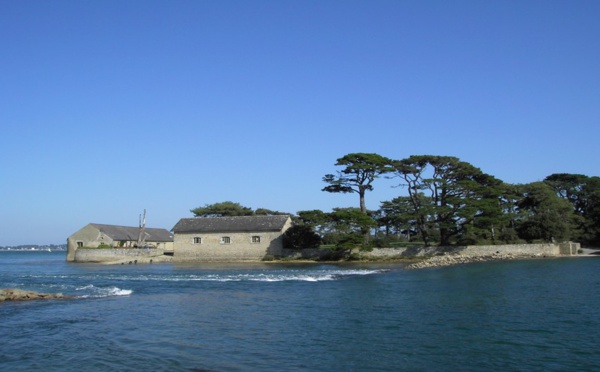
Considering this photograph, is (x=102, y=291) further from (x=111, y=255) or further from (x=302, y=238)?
(x=111, y=255)

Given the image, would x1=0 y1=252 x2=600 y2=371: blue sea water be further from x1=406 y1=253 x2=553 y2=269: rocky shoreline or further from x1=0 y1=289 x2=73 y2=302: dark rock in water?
x1=406 y1=253 x2=553 y2=269: rocky shoreline

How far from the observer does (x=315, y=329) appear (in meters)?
11.6

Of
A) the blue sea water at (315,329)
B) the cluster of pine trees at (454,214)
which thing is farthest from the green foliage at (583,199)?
the blue sea water at (315,329)

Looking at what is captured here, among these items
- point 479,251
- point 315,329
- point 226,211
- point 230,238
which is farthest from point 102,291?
point 226,211

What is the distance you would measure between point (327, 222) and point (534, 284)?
22.8m

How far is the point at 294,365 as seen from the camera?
8570 millimetres

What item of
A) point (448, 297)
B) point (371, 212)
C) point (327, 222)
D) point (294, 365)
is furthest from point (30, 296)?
point (371, 212)

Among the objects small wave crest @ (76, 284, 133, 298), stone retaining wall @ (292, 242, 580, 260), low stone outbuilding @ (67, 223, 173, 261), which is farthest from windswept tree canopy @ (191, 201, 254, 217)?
small wave crest @ (76, 284, 133, 298)

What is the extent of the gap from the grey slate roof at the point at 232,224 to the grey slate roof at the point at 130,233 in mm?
7299

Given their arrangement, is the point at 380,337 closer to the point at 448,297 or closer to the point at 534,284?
the point at 448,297

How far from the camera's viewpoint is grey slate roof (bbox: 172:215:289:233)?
1729 inches

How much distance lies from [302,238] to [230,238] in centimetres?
655

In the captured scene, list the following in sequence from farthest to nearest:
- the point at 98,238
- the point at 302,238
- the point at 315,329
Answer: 1. the point at 98,238
2. the point at 302,238
3. the point at 315,329

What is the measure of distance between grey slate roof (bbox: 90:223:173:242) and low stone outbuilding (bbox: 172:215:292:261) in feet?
24.1
